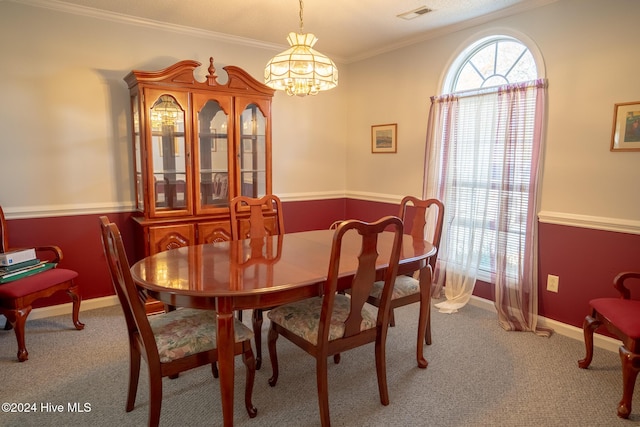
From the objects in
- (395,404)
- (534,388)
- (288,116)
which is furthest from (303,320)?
(288,116)

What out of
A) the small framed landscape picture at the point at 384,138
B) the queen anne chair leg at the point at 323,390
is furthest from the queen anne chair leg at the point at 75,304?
the small framed landscape picture at the point at 384,138

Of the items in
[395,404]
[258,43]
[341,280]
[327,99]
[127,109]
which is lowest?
[395,404]

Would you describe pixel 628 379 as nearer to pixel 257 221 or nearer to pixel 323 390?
pixel 323 390

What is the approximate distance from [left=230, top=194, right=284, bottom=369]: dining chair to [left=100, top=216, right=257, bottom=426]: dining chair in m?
0.29

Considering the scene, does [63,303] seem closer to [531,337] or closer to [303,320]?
[303,320]

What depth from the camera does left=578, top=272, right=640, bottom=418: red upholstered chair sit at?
1.97m

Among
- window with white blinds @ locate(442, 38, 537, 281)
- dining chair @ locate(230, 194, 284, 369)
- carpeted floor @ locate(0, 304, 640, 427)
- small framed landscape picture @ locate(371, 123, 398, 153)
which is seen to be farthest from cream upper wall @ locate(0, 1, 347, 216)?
window with white blinds @ locate(442, 38, 537, 281)

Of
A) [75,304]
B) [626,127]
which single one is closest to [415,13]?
[626,127]

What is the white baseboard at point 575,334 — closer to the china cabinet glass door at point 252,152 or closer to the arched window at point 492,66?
the arched window at point 492,66

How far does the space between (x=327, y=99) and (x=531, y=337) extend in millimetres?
3093

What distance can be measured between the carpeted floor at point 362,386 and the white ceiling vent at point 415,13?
2.44 metres

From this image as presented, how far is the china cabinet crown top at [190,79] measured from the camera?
3025 millimetres

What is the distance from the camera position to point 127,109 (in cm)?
334

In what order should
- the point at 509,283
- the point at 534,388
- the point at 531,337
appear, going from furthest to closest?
the point at 509,283 < the point at 531,337 < the point at 534,388
